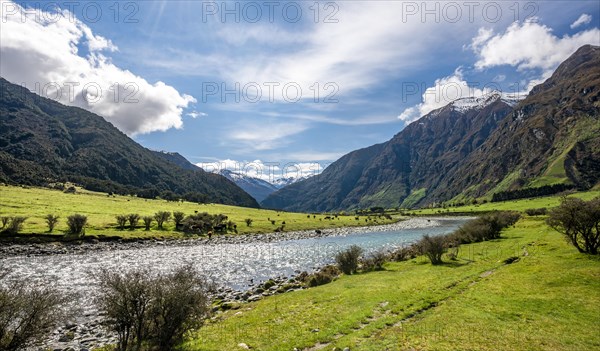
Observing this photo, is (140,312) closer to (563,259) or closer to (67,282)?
(67,282)

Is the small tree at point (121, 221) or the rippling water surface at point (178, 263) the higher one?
the small tree at point (121, 221)

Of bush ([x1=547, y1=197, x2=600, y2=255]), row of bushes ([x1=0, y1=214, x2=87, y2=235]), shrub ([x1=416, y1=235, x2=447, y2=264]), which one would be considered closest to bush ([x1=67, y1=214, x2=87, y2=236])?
row of bushes ([x1=0, y1=214, x2=87, y2=235])

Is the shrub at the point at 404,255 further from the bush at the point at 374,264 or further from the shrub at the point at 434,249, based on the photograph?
the shrub at the point at 434,249

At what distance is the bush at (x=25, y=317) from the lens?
13906 millimetres

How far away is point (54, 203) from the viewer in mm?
99875

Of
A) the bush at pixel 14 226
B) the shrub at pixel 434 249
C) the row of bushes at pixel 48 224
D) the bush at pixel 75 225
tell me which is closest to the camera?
the shrub at pixel 434 249

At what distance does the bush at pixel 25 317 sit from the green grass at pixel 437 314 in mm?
6232

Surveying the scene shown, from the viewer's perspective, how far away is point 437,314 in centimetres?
1973

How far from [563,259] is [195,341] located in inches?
1383

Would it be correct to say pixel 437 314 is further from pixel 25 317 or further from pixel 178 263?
pixel 178 263

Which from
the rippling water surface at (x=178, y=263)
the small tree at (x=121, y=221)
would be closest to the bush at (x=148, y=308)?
the rippling water surface at (x=178, y=263)

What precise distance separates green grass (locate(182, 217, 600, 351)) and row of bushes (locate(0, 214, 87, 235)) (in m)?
61.3

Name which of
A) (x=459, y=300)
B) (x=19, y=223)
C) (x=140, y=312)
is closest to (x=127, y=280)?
(x=140, y=312)

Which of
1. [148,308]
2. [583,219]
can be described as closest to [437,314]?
Result: [148,308]
